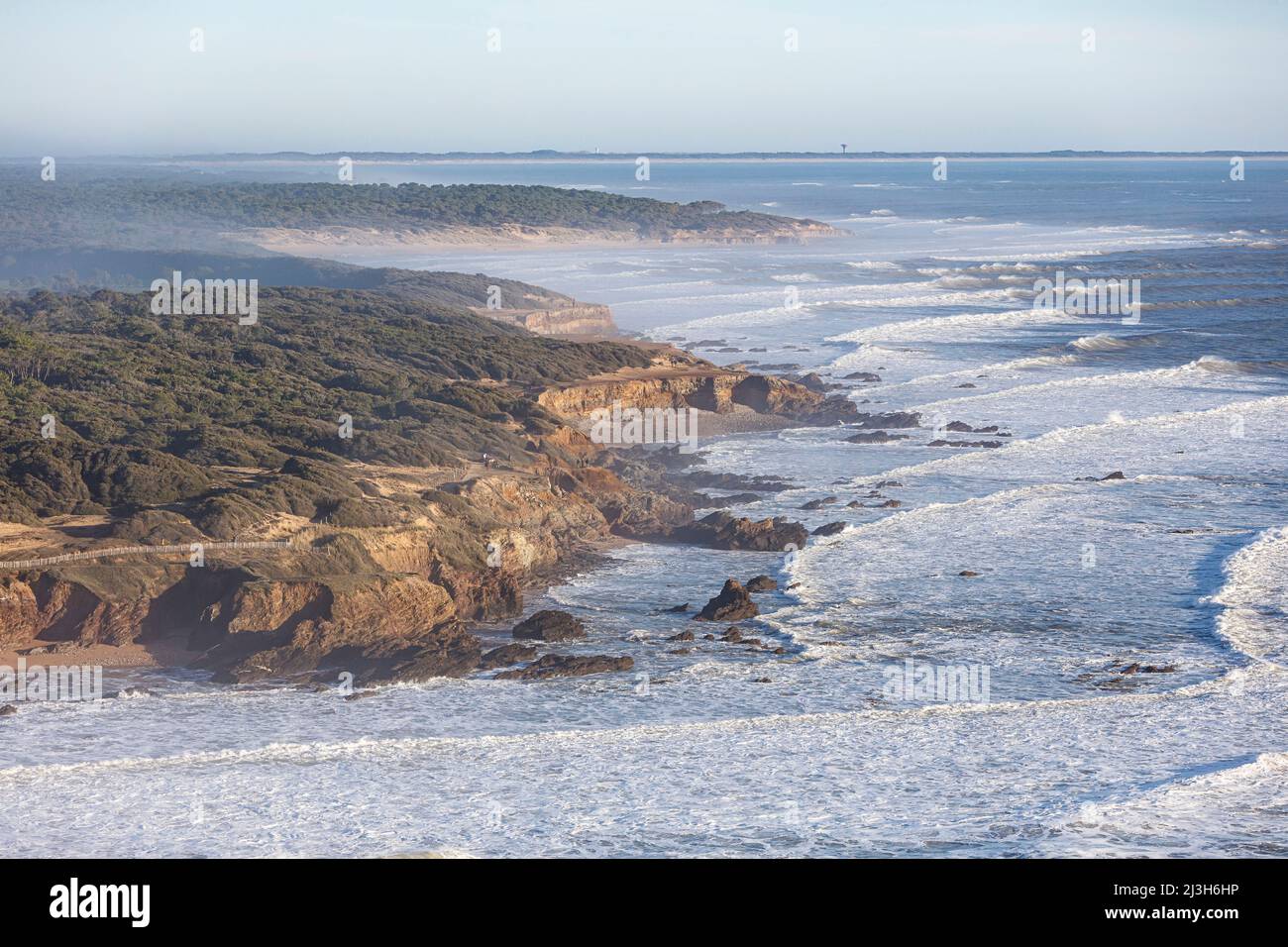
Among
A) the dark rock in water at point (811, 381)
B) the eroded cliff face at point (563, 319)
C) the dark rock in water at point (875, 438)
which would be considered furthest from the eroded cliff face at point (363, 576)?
the eroded cliff face at point (563, 319)

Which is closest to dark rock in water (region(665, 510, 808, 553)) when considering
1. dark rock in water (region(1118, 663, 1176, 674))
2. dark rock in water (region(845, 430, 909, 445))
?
dark rock in water (region(1118, 663, 1176, 674))

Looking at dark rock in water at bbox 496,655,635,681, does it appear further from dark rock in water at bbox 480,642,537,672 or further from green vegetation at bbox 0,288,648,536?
green vegetation at bbox 0,288,648,536

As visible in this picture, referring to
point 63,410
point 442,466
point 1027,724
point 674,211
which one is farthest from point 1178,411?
point 674,211

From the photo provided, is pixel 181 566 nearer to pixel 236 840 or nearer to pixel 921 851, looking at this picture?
pixel 236 840

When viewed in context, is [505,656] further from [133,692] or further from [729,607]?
[133,692]

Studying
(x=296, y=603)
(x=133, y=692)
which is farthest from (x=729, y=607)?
(x=133, y=692)

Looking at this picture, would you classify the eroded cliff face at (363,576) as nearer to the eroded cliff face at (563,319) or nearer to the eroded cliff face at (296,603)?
the eroded cliff face at (296,603)

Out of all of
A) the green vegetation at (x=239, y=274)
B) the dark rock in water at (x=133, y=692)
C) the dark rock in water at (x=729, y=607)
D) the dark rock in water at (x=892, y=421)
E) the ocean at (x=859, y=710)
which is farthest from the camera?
the green vegetation at (x=239, y=274)
